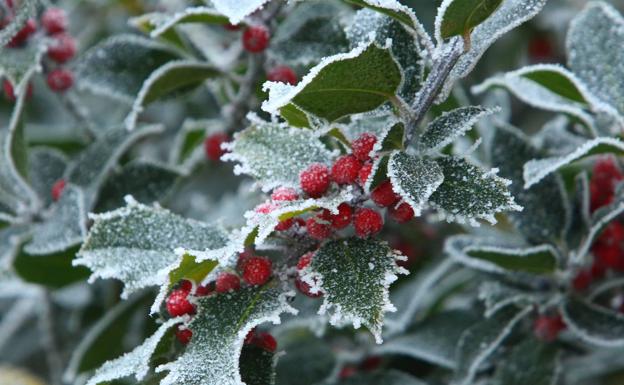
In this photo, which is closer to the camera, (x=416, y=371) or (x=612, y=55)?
(x=612, y=55)

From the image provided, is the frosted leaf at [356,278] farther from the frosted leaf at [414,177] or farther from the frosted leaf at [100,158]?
the frosted leaf at [100,158]

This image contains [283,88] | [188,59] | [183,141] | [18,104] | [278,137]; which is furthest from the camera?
[183,141]

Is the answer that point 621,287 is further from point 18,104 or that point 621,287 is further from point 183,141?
point 18,104

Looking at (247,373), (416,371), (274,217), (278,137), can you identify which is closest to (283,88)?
(274,217)

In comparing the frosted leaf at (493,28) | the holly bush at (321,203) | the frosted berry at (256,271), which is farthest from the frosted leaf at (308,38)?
the frosted berry at (256,271)

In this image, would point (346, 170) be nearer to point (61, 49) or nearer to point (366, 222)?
point (366, 222)

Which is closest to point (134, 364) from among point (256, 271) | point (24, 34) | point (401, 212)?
point (256, 271)
